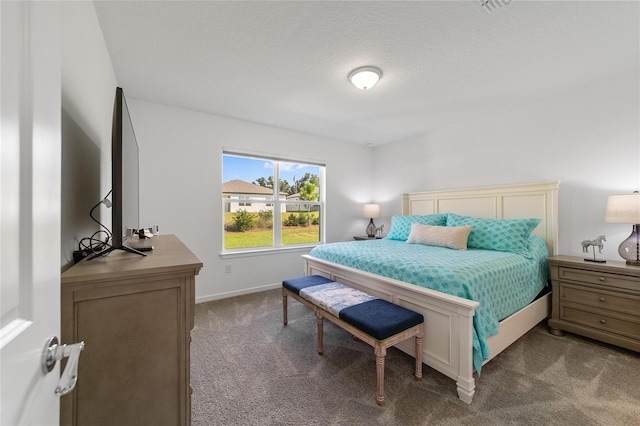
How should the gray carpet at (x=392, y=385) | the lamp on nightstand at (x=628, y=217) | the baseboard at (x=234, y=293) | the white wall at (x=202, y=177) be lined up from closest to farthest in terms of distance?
the gray carpet at (x=392, y=385) → the lamp on nightstand at (x=628, y=217) → the white wall at (x=202, y=177) → the baseboard at (x=234, y=293)

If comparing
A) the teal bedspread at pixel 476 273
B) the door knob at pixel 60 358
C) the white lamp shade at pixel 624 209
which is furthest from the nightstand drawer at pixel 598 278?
the door knob at pixel 60 358

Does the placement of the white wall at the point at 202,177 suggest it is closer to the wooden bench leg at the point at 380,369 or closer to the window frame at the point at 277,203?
the window frame at the point at 277,203

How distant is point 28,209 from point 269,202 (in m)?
3.39

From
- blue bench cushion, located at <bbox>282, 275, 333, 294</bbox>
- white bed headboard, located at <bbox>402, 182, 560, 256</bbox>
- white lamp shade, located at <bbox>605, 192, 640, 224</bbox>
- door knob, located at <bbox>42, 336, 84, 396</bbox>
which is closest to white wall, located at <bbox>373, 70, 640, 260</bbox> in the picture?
white bed headboard, located at <bbox>402, 182, 560, 256</bbox>

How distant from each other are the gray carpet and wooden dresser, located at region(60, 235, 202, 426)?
2.24 ft

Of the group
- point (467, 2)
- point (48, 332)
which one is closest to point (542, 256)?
point (467, 2)

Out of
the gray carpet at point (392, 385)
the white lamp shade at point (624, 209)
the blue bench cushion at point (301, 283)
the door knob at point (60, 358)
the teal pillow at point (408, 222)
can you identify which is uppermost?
the white lamp shade at point (624, 209)

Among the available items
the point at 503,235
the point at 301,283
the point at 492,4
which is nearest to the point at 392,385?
the point at 301,283

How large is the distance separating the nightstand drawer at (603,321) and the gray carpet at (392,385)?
0.53 feet

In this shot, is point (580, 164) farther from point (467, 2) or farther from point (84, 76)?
point (84, 76)

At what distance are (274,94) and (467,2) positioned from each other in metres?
1.84

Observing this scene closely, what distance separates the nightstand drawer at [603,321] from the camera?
6.46ft

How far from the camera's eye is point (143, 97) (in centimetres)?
280

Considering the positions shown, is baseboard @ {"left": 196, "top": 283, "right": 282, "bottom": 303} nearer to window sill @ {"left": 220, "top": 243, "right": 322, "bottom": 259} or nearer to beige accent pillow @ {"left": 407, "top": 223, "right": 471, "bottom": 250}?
window sill @ {"left": 220, "top": 243, "right": 322, "bottom": 259}
